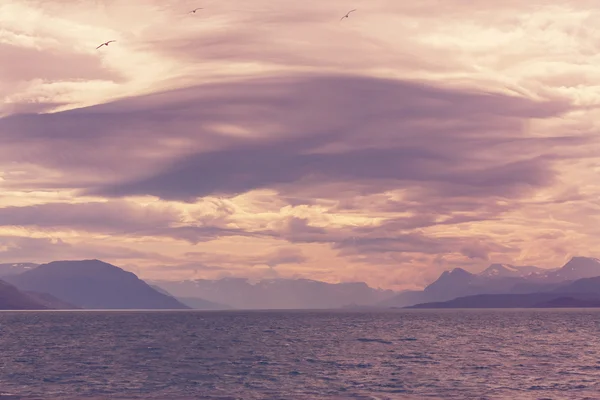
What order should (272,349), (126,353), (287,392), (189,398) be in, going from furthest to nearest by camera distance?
1. (272,349)
2. (126,353)
3. (287,392)
4. (189,398)

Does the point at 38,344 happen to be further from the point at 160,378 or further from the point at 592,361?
the point at 592,361

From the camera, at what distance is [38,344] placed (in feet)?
582

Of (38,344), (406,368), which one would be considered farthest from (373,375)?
(38,344)

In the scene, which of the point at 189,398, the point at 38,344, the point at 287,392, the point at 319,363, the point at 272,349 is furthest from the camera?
the point at 38,344

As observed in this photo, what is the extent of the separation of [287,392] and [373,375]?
20.4m

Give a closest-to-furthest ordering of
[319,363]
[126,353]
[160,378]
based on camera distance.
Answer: [160,378] → [319,363] → [126,353]

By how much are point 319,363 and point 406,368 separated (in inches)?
615

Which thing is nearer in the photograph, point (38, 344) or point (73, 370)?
point (73, 370)

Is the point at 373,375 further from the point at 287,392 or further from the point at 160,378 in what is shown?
the point at 160,378

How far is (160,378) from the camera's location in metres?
102

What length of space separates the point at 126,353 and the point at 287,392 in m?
64.3

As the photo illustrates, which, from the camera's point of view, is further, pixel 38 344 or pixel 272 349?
pixel 38 344

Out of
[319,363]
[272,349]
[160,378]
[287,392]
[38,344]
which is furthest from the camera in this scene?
[38,344]

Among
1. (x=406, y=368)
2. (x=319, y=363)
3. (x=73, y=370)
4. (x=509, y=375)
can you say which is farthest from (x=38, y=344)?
(x=509, y=375)
